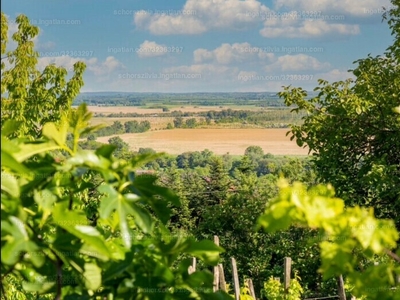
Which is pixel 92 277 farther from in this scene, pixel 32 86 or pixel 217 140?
pixel 217 140

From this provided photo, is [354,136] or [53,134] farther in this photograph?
[354,136]

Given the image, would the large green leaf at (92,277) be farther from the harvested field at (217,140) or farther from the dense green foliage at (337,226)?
the harvested field at (217,140)

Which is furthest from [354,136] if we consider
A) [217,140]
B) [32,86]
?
A: [217,140]

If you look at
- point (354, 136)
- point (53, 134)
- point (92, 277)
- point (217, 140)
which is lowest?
point (217, 140)

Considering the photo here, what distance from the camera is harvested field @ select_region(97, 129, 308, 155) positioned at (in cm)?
6297

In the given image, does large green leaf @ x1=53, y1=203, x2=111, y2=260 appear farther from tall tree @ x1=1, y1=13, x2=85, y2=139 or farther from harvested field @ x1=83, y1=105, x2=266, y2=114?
harvested field @ x1=83, y1=105, x2=266, y2=114

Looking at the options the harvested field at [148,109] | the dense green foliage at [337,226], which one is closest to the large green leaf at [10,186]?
the dense green foliage at [337,226]

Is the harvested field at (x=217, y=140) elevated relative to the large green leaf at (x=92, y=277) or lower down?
lower down

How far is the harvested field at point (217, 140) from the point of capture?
62969 mm

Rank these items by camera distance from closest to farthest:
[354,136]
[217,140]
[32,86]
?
[32,86], [354,136], [217,140]

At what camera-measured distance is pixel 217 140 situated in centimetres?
7162

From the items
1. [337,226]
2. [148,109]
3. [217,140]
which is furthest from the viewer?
[148,109]

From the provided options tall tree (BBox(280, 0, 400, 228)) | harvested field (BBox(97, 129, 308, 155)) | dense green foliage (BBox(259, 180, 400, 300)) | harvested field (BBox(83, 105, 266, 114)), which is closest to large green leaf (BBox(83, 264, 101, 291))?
dense green foliage (BBox(259, 180, 400, 300))

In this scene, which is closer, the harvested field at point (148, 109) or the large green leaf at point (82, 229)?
the large green leaf at point (82, 229)
